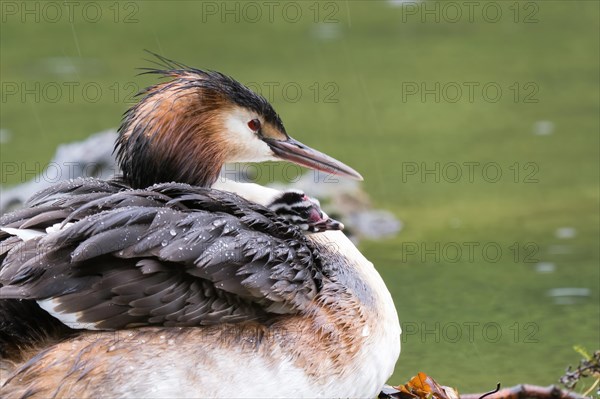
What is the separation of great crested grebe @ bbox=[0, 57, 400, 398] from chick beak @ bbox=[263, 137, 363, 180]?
0.47 metres

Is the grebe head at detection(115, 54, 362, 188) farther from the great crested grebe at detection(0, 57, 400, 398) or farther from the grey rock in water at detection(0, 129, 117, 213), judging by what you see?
the grey rock in water at detection(0, 129, 117, 213)

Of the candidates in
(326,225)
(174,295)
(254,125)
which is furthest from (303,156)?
(174,295)

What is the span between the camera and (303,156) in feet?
21.8

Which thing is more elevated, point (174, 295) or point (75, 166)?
point (75, 166)

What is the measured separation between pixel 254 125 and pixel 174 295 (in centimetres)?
126

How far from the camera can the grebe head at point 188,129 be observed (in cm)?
613

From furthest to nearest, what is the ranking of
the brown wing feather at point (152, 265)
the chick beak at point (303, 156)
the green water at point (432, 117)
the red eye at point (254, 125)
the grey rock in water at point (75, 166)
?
the grey rock in water at point (75, 166) → the green water at point (432, 117) → the chick beak at point (303, 156) → the red eye at point (254, 125) → the brown wing feather at point (152, 265)

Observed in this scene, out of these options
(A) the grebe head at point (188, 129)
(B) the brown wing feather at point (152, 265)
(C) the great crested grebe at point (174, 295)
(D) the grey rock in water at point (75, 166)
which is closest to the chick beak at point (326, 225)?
(C) the great crested grebe at point (174, 295)

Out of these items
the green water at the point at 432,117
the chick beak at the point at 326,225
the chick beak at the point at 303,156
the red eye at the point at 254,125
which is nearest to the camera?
the chick beak at the point at 326,225

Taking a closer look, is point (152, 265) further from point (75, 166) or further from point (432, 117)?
point (432, 117)

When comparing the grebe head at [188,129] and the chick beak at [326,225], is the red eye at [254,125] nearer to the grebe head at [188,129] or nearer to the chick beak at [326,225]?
the grebe head at [188,129]

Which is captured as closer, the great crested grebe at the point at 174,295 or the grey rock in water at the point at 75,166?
the great crested grebe at the point at 174,295

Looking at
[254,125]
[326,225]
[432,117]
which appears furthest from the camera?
[432,117]

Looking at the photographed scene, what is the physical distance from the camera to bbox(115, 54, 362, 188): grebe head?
6.13 meters
